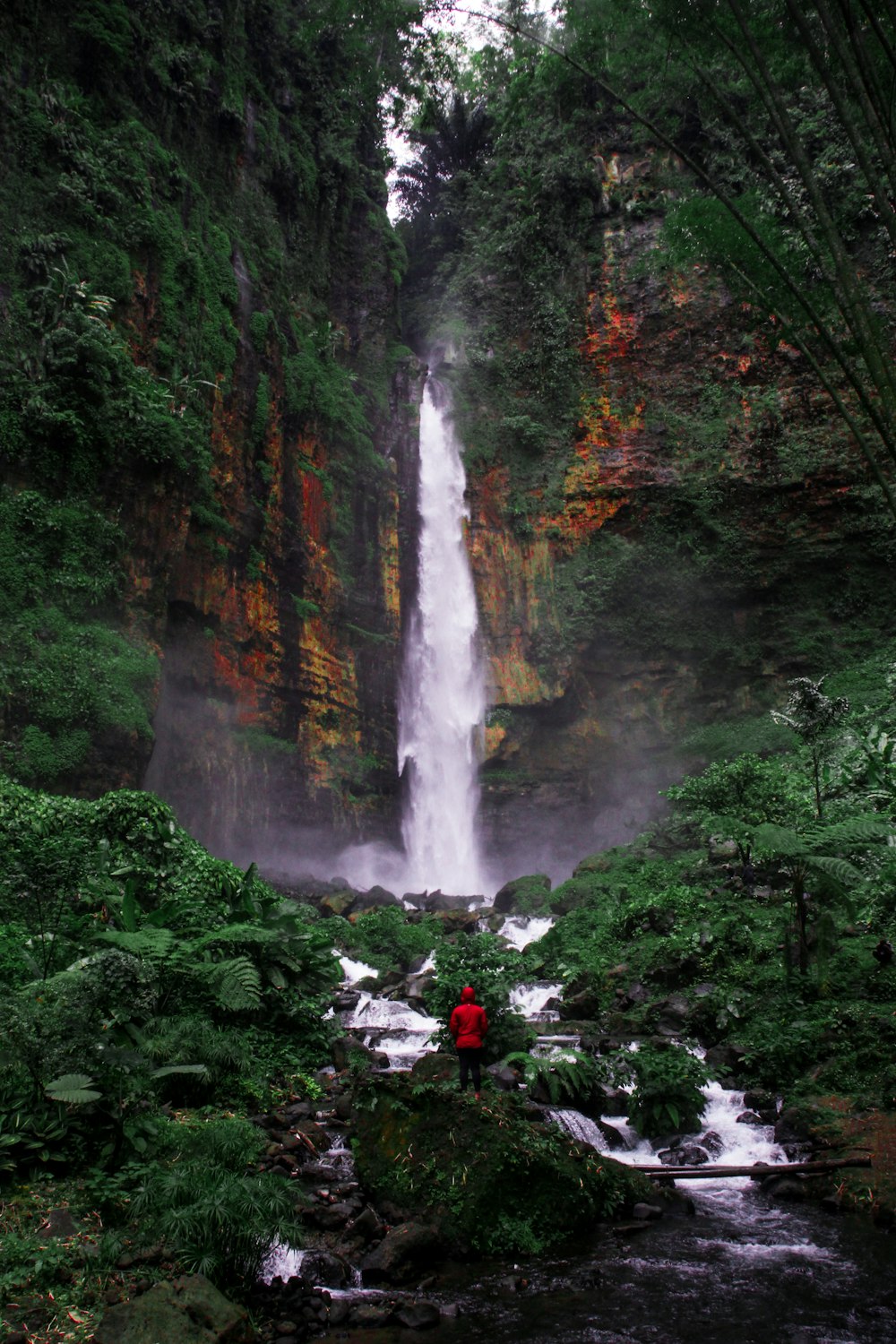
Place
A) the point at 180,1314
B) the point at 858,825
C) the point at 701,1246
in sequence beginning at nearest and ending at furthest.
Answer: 1. the point at 180,1314
2. the point at 701,1246
3. the point at 858,825

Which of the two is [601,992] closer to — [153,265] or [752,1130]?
[752,1130]

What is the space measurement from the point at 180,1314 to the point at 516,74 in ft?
92.0

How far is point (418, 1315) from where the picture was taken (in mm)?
3879

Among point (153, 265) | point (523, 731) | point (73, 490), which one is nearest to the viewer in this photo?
point (73, 490)

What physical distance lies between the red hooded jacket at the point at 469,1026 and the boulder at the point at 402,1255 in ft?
5.15

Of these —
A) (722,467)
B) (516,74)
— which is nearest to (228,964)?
(722,467)

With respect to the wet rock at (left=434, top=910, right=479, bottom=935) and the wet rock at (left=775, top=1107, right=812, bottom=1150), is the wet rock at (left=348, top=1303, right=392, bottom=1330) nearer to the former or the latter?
the wet rock at (left=775, top=1107, right=812, bottom=1150)

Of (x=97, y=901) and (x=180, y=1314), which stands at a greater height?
(x=97, y=901)

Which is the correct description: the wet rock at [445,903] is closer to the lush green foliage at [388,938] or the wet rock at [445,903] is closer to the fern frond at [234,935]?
the lush green foliage at [388,938]

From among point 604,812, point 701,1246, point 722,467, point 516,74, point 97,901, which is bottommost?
point 701,1246

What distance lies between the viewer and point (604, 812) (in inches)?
900

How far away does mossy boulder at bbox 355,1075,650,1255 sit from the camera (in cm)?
469

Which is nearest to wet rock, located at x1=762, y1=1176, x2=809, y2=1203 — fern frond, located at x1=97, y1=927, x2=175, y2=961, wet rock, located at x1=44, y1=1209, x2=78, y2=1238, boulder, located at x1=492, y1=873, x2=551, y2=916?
wet rock, located at x1=44, y1=1209, x2=78, y2=1238

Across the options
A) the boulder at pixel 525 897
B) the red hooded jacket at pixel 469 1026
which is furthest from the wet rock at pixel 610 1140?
the boulder at pixel 525 897
